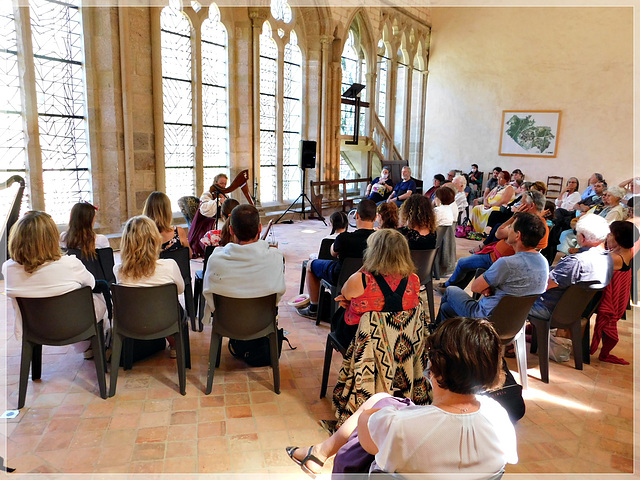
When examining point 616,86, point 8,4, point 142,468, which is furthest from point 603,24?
point 142,468

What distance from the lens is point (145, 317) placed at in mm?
2955

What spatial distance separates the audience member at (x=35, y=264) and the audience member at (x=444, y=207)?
3888 millimetres

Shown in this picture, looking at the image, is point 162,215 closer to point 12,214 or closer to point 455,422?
point 12,214

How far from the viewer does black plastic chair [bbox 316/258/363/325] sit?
3787mm

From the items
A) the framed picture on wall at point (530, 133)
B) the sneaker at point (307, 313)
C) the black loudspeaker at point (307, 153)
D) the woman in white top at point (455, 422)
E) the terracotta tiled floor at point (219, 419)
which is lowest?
the terracotta tiled floor at point (219, 419)

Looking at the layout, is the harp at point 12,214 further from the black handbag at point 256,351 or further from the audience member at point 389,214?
the audience member at point 389,214

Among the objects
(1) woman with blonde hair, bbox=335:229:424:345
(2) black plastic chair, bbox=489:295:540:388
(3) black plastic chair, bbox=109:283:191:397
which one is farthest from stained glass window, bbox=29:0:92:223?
(2) black plastic chair, bbox=489:295:540:388

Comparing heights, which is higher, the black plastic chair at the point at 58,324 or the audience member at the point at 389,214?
the audience member at the point at 389,214

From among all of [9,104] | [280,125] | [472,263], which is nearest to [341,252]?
[472,263]

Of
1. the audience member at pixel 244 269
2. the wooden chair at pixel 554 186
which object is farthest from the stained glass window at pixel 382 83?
the audience member at pixel 244 269

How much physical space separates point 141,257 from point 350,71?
10742mm

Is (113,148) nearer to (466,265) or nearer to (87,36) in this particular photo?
(87,36)

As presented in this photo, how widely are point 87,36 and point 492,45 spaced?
10694 millimetres

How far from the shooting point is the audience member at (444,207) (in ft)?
17.8
